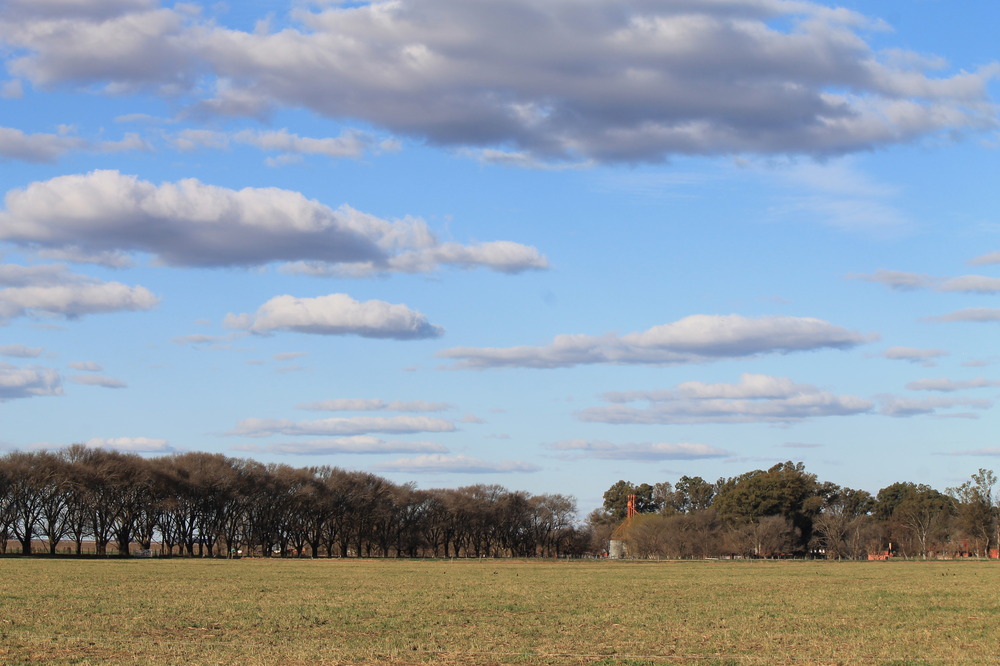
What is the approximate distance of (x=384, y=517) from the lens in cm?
14838

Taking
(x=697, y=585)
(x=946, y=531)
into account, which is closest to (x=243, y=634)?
(x=697, y=585)

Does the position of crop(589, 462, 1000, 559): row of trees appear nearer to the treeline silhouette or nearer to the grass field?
the treeline silhouette

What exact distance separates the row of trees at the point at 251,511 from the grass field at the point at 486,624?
74017mm

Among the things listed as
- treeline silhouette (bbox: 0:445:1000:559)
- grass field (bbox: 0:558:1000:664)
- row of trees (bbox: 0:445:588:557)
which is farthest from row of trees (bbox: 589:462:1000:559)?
grass field (bbox: 0:558:1000:664)

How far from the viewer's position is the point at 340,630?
27.3 meters

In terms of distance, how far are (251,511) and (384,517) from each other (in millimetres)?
21301

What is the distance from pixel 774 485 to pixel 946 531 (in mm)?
32646

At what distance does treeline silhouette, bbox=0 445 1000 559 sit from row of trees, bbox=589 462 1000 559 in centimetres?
23

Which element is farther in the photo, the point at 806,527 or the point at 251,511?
the point at 806,527

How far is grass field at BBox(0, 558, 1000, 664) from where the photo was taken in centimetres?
2250

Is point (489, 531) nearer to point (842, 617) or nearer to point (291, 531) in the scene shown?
point (291, 531)

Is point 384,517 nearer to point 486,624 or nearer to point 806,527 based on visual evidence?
point 806,527

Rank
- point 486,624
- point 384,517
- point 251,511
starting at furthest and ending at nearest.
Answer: point 384,517 < point 251,511 < point 486,624

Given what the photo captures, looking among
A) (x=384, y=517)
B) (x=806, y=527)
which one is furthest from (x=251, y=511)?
(x=806, y=527)
